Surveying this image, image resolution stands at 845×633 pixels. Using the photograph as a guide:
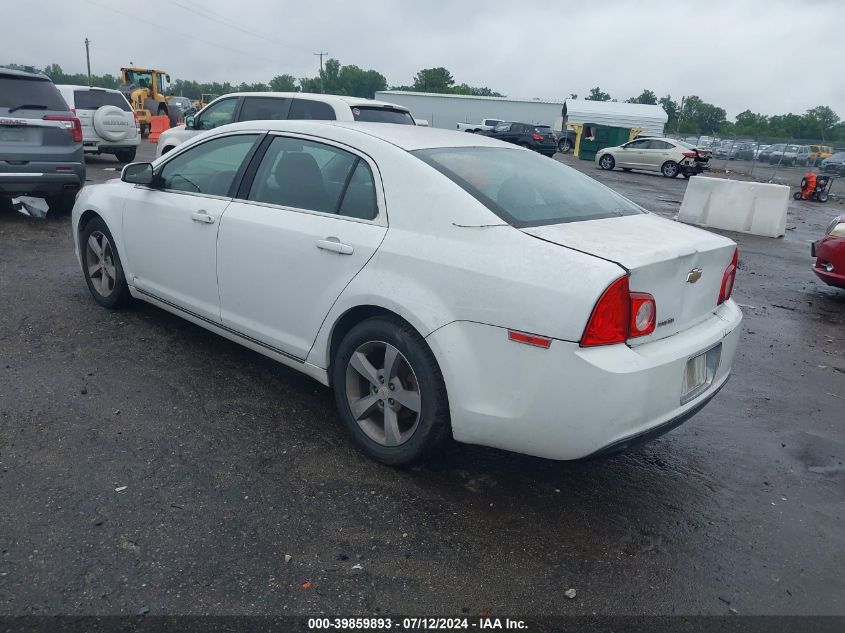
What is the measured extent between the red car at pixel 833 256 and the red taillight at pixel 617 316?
18.1 ft

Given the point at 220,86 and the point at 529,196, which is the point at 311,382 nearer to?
the point at 529,196

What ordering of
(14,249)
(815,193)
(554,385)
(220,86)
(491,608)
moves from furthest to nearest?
1. (220,86)
2. (815,193)
3. (14,249)
4. (554,385)
5. (491,608)

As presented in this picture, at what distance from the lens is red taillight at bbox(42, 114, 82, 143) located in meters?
8.52

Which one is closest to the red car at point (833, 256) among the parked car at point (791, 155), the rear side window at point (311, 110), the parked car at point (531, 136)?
the rear side window at point (311, 110)

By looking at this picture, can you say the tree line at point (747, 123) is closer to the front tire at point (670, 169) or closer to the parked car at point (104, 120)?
the front tire at point (670, 169)


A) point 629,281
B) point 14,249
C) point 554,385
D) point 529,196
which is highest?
point 529,196

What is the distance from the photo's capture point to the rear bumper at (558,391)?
103 inches

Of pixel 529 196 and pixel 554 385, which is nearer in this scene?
pixel 554 385

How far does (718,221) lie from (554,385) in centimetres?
1094

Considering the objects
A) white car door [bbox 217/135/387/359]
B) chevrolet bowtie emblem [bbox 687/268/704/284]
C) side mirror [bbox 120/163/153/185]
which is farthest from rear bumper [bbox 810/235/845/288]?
side mirror [bbox 120/163/153/185]

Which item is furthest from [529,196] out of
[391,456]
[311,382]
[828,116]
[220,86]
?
[220,86]

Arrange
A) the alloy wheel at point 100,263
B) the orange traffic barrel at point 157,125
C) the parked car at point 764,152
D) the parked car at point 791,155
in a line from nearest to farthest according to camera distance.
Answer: the alloy wheel at point 100,263 < the orange traffic barrel at point 157,125 < the parked car at point 791,155 < the parked car at point 764,152

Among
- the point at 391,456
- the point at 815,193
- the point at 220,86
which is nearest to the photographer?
the point at 391,456

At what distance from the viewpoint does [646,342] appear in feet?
9.20
